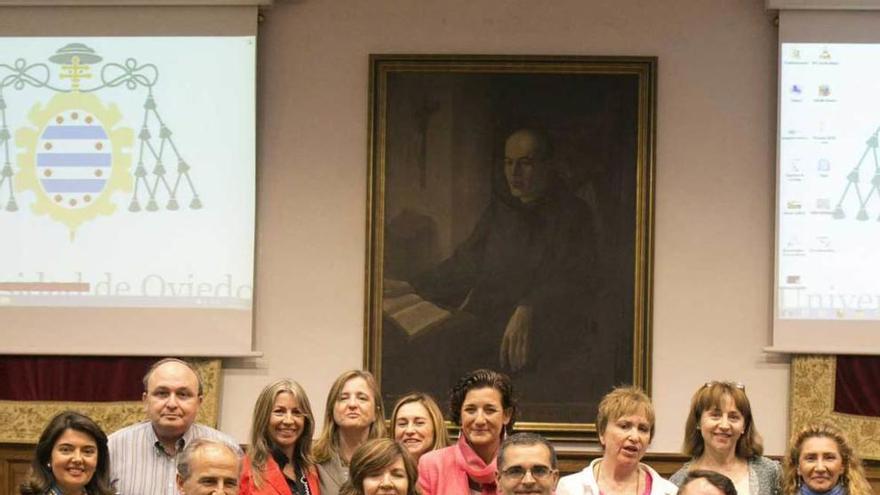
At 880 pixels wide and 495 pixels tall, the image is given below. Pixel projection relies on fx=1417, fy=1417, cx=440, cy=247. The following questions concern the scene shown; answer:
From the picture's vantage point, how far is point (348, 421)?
17.6 feet

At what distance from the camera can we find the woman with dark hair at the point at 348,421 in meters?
5.31

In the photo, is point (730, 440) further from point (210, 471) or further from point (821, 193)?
point (821, 193)

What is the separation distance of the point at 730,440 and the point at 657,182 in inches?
94.3

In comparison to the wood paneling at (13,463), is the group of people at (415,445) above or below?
above

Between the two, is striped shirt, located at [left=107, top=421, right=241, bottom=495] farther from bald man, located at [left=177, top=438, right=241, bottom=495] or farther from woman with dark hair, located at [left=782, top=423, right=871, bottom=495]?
woman with dark hair, located at [left=782, top=423, right=871, bottom=495]

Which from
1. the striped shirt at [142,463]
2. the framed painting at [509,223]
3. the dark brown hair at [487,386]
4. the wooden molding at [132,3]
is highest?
the wooden molding at [132,3]

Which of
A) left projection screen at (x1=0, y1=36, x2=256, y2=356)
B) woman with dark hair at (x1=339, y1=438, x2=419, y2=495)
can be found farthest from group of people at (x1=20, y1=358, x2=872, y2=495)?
left projection screen at (x1=0, y1=36, x2=256, y2=356)

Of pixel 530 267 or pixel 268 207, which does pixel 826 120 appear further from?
pixel 268 207

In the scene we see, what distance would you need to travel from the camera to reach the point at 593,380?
7.51 meters

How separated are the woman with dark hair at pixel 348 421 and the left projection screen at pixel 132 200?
2199 millimetres

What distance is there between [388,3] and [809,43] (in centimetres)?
224

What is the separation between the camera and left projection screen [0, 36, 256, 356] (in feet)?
24.8

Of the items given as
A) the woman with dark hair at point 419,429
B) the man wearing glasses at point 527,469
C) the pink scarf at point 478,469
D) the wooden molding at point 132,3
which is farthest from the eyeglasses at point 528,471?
the wooden molding at point 132,3

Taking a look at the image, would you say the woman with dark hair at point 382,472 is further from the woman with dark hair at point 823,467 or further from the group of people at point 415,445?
the woman with dark hair at point 823,467
